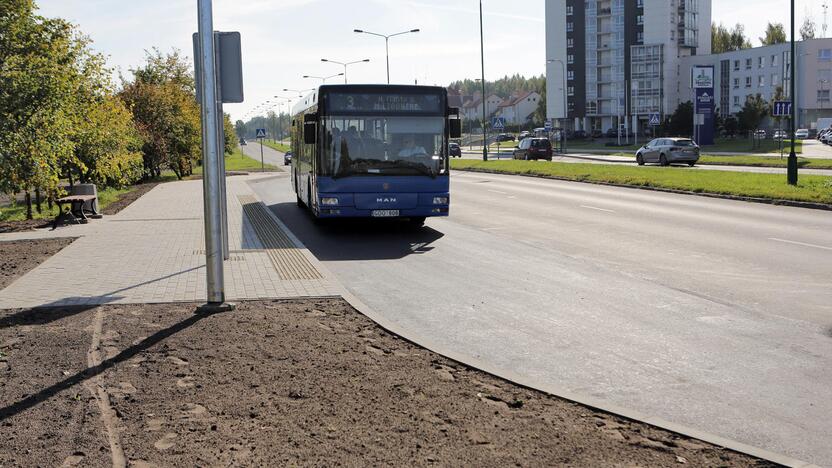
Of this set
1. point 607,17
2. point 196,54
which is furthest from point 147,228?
point 607,17

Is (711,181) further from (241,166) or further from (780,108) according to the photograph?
(241,166)

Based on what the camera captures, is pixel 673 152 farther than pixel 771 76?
No

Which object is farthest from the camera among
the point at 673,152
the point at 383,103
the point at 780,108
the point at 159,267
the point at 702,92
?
the point at 702,92

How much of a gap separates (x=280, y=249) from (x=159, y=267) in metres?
2.43

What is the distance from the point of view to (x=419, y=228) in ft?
58.9

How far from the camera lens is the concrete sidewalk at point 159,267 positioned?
9.95m

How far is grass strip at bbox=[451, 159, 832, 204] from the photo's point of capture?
22.5 meters

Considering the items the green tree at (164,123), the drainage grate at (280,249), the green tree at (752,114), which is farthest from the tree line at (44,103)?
the green tree at (752,114)

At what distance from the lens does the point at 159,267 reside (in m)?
12.2

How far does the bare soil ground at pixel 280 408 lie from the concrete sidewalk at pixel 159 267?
1920 mm

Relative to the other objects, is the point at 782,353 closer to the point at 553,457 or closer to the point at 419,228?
the point at 553,457

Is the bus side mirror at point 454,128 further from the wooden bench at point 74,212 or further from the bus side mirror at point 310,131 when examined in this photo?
the wooden bench at point 74,212

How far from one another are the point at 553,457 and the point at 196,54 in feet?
21.2

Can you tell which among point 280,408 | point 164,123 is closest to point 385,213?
point 280,408
